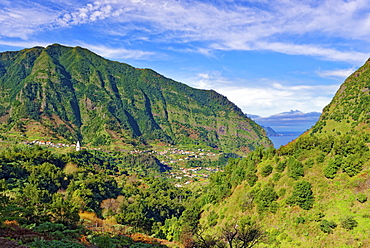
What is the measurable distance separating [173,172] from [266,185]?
15186 centimetres

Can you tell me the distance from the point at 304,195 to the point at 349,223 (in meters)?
8.46

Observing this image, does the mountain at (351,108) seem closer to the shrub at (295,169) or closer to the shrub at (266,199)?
the shrub at (295,169)

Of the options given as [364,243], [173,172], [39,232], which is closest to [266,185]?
[364,243]

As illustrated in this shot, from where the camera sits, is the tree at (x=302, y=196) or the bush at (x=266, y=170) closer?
the tree at (x=302, y=196)

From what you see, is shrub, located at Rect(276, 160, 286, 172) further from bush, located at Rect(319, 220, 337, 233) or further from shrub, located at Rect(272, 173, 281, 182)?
bush, located at Rect(319, 220, 337, 233)

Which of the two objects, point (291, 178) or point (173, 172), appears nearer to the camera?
point (291, 178)

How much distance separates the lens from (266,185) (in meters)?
43.7

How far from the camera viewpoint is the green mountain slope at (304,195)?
29234 mm

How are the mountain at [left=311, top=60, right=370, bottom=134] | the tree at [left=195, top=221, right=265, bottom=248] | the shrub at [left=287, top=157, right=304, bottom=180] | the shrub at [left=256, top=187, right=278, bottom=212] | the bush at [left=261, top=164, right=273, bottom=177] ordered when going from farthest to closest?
the mountain at [left=311, top=60, right=370, bottom=134]
the bush at [left=261, top=164, right=273, bottom=177]
the shrub at [left=287, top=157, right=304, bottom=180]
the shrub at [left=256, top=187, right=278, bottom=212]
the tree at [left=195, top=221, right=265, bottom=248]

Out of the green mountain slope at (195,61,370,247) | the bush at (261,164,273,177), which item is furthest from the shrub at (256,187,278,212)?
the bush at (261,164,273,177)

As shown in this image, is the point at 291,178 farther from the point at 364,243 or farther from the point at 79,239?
the point at 79,239

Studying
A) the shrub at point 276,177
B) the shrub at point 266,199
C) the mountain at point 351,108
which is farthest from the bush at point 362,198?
the mountain at point 351,108

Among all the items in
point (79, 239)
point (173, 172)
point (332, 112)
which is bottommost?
point (173, 172)

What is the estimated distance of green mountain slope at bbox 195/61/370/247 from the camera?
2923cm
